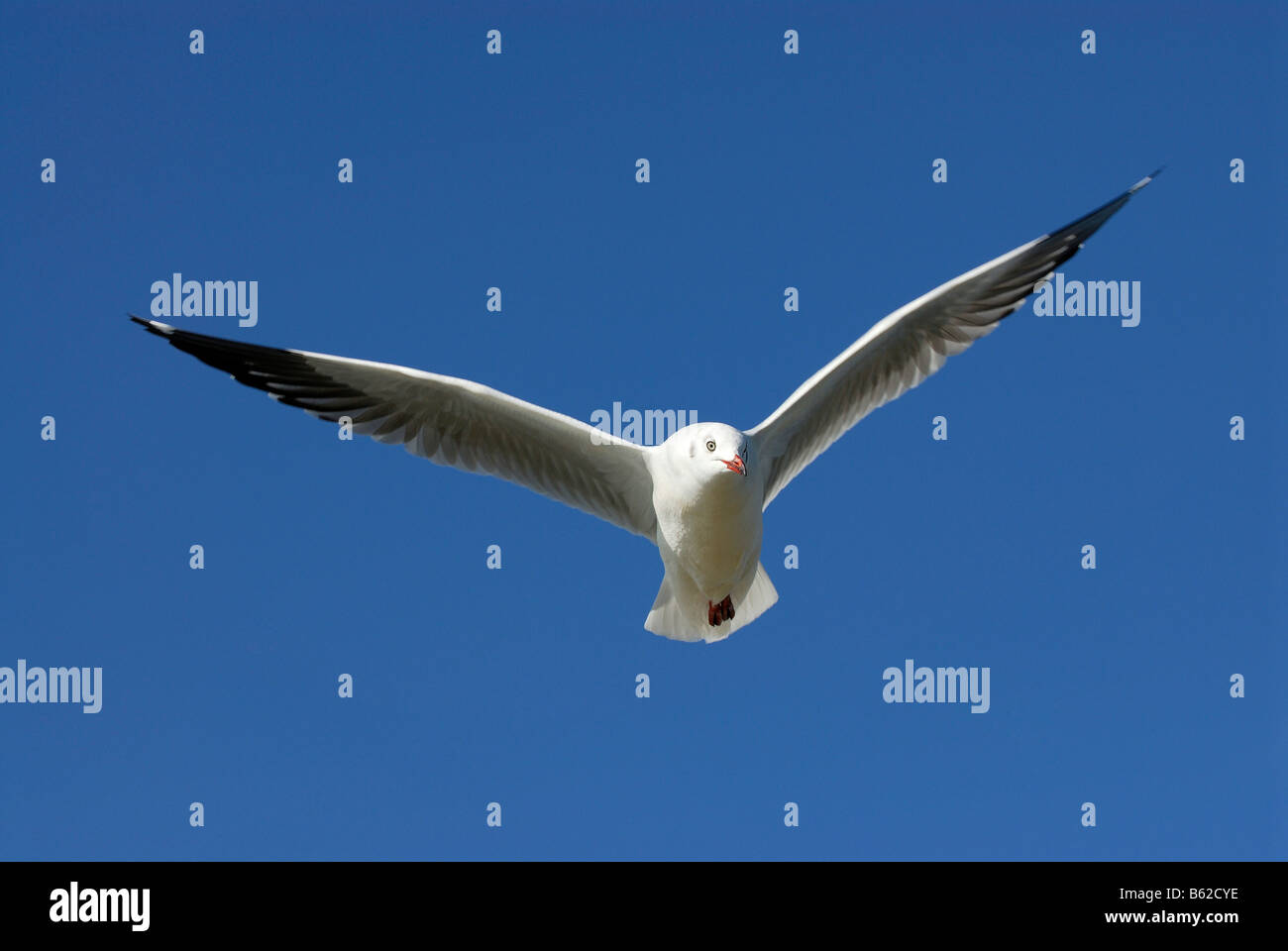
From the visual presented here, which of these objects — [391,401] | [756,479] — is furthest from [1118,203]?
[391,401]

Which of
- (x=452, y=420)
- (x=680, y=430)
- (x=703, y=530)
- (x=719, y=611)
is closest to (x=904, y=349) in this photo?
(x=680, y=430)

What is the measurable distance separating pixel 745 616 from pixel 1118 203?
3279mm

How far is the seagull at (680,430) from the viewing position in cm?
919

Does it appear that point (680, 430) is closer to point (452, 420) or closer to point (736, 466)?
point (736, 466)

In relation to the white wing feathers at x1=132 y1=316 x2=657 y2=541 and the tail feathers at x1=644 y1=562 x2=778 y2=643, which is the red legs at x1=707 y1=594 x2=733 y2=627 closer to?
the tail feathers at x1=644 y1=562 x2=778 y2=643

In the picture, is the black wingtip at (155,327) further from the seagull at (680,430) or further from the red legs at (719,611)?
the red legs at (719,611)

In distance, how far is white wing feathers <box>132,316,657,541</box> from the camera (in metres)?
9.35

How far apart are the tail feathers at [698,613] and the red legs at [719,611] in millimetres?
52

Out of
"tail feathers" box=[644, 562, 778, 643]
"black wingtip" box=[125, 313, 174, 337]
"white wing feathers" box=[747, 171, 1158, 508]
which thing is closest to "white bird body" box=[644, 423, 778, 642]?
"tail feathers" box=[644, 562, 778, 643]

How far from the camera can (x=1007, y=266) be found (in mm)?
9453

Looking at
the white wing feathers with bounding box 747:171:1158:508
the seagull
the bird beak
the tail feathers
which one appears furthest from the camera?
the tail feathers

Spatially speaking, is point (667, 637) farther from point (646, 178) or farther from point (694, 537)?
point (646, 178)

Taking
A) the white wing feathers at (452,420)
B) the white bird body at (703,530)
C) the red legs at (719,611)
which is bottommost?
the red legs at (719,611)

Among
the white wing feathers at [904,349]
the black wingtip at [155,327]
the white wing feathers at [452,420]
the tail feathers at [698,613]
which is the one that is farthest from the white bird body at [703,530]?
the black wingtip at [155,327]
